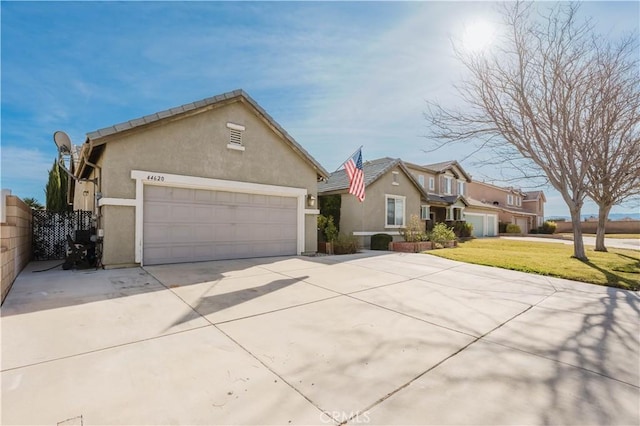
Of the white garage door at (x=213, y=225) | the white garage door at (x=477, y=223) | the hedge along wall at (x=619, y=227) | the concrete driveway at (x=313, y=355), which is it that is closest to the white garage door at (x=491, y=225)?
the white garage door at (x=477, y=223)

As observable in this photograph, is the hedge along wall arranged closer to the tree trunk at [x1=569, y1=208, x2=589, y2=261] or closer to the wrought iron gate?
the tree trunk at [x1=569, y1=208, x2=589, y2=261]

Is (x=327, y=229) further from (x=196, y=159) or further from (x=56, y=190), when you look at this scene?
(x=56, y=190)

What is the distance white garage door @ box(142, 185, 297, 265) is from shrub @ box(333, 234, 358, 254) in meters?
2.11

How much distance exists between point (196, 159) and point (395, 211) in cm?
1213

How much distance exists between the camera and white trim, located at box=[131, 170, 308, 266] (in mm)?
8617

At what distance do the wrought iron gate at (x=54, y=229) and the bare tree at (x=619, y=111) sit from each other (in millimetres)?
18880

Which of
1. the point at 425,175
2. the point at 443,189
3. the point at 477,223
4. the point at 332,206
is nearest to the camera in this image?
the point at 332,206

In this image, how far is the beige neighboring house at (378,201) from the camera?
16.2m

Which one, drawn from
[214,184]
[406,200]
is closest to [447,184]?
[406,200]

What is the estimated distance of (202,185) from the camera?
980cm

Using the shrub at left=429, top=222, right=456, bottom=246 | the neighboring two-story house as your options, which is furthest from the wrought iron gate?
the shrub at left=429, top=222, right=456, bottom=246

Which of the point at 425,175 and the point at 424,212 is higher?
the point at 425,175

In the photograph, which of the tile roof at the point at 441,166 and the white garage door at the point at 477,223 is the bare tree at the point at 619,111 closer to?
the tile roof at the point at 441,166

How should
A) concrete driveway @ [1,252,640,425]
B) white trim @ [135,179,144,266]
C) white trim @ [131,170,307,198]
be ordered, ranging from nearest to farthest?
concrete driveway @ [1,252,640,425]
white trim @ [135,179,144,266]
white trim @ [131,170,307,198]
